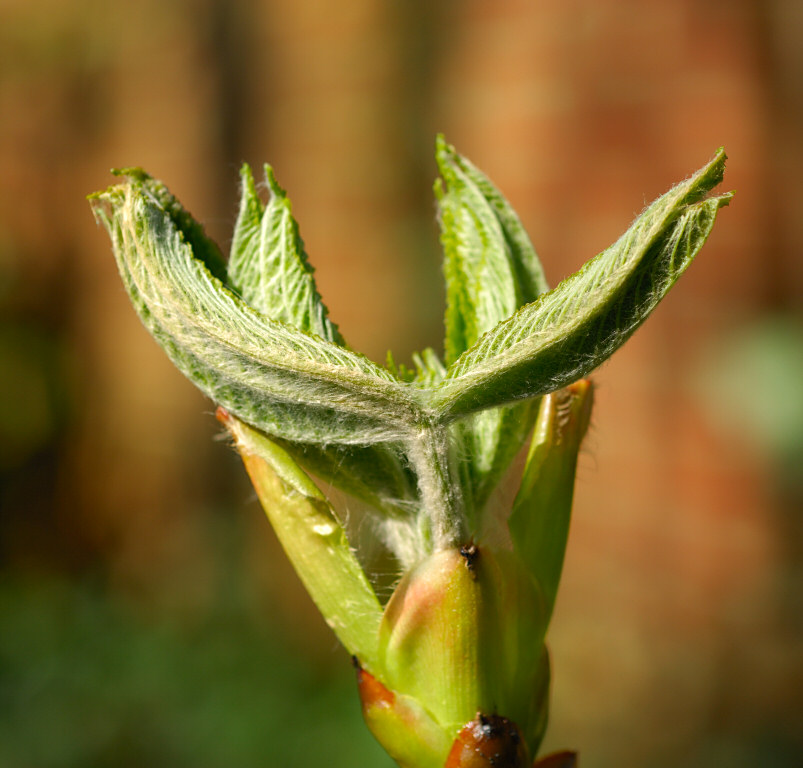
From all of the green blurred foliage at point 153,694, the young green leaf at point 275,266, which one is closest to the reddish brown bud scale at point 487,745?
the young green leaf at point 275,266

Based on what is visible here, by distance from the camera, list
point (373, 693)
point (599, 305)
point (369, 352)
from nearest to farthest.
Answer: point (599, 305), point (373, 693), point (369, 352)

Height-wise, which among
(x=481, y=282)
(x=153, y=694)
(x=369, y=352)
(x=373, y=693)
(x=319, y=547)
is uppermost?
(x=369, y=352)

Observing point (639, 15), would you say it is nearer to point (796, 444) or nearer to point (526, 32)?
point (526, 32)

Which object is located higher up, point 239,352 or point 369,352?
point 369,352

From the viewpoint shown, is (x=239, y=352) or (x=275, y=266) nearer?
(x=239, y=352)

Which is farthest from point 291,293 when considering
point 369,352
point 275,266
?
point 369,352

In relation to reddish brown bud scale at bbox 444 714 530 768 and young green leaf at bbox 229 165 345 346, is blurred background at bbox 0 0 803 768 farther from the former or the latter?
reddish brown bud scale at bbox 444 714 530 768

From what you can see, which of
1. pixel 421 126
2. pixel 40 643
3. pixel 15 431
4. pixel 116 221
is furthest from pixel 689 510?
pixel 15 431

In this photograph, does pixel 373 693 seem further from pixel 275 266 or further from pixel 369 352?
pixel 369 352

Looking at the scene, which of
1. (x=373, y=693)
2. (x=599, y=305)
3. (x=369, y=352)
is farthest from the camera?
(x=369, y=352)
